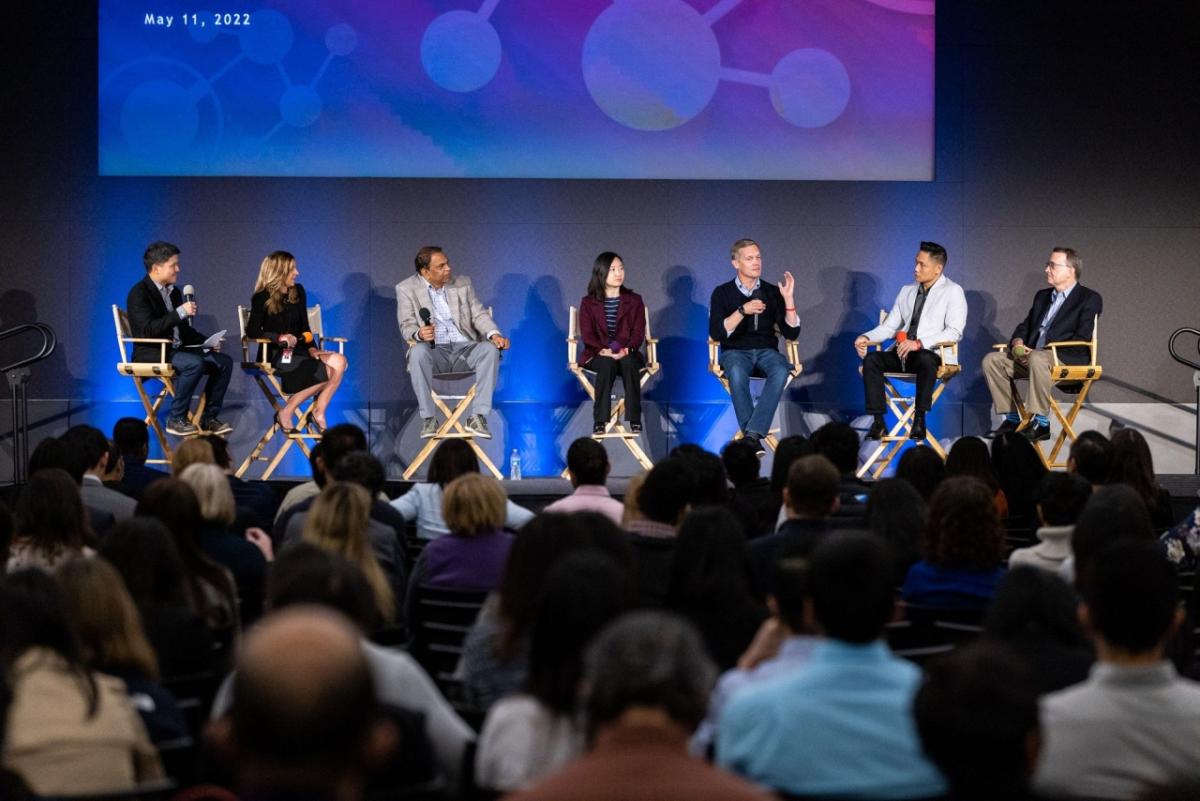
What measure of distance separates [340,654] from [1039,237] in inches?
342

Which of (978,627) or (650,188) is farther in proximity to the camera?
(650,188)

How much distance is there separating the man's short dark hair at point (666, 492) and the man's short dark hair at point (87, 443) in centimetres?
207

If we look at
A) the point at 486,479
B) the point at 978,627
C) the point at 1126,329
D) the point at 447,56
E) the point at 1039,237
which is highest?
the point at 447,56

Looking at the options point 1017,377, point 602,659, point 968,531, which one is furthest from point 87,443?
point 1017,377

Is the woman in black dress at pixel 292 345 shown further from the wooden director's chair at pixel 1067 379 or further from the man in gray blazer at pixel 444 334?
the wooden director's chair at pixel 1067 379

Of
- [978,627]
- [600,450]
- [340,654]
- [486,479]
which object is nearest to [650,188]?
[600,450]

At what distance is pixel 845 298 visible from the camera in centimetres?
931

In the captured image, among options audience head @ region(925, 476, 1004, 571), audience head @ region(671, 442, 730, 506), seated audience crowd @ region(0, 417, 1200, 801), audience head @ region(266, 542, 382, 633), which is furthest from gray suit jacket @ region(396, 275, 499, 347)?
audience head @ region(266, 542, 382, 633)

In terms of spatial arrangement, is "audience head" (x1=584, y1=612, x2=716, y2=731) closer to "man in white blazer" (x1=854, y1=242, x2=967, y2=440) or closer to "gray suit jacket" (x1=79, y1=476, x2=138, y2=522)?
"gray suit jacket" (x1=79, y1=476, x2=138, y2=522)

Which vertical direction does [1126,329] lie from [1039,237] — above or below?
below

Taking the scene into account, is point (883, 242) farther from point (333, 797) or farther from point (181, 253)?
point (333, 797)

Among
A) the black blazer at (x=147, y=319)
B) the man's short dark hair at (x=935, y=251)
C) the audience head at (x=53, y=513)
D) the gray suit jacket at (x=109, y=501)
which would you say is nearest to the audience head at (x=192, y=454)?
the gray suit jacket at (x=109, y=501)

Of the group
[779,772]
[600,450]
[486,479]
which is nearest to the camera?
[779,772]

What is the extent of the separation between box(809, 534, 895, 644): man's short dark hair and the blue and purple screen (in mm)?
7143
